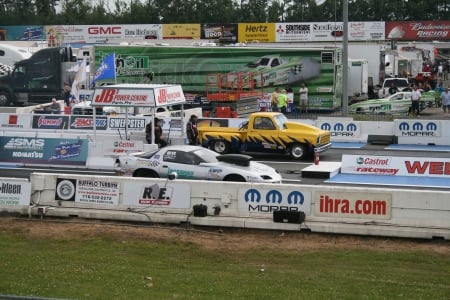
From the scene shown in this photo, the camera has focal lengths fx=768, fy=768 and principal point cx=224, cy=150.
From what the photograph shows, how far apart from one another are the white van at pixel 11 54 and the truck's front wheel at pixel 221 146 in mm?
26157

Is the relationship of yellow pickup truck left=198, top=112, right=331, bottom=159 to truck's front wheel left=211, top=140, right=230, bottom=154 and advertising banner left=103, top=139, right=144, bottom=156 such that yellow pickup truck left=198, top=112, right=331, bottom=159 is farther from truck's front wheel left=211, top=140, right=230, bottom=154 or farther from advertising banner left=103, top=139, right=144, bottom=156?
advertising banner left=103, top=139, right=144, bottom=156

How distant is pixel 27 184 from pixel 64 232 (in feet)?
7.13

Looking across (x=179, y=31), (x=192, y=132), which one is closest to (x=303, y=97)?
(x=192, y=132)

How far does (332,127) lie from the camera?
32000 millimetres

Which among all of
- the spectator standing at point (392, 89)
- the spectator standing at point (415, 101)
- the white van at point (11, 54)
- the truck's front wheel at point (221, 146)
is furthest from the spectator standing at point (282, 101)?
the white van at point (11, 54)

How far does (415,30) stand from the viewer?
222ft

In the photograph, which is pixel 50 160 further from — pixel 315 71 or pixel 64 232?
pixel 315 71

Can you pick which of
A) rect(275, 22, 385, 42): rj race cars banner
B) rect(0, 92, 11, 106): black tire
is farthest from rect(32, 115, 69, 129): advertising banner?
rect(275, 22, 385, 42): rj race cars banner

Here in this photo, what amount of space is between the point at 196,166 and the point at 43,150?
7.75m

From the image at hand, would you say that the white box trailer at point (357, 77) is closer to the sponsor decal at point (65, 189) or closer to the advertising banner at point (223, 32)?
the advertising banner at point (223, 32)

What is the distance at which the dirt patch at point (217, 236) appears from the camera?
587 inches

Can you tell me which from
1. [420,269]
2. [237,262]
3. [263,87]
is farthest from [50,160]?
[263,87]

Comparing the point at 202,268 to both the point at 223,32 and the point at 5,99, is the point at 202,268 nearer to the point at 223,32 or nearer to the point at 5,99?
the point at 5,99

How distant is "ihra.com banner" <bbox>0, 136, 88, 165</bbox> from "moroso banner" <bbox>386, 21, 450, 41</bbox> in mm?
47193
